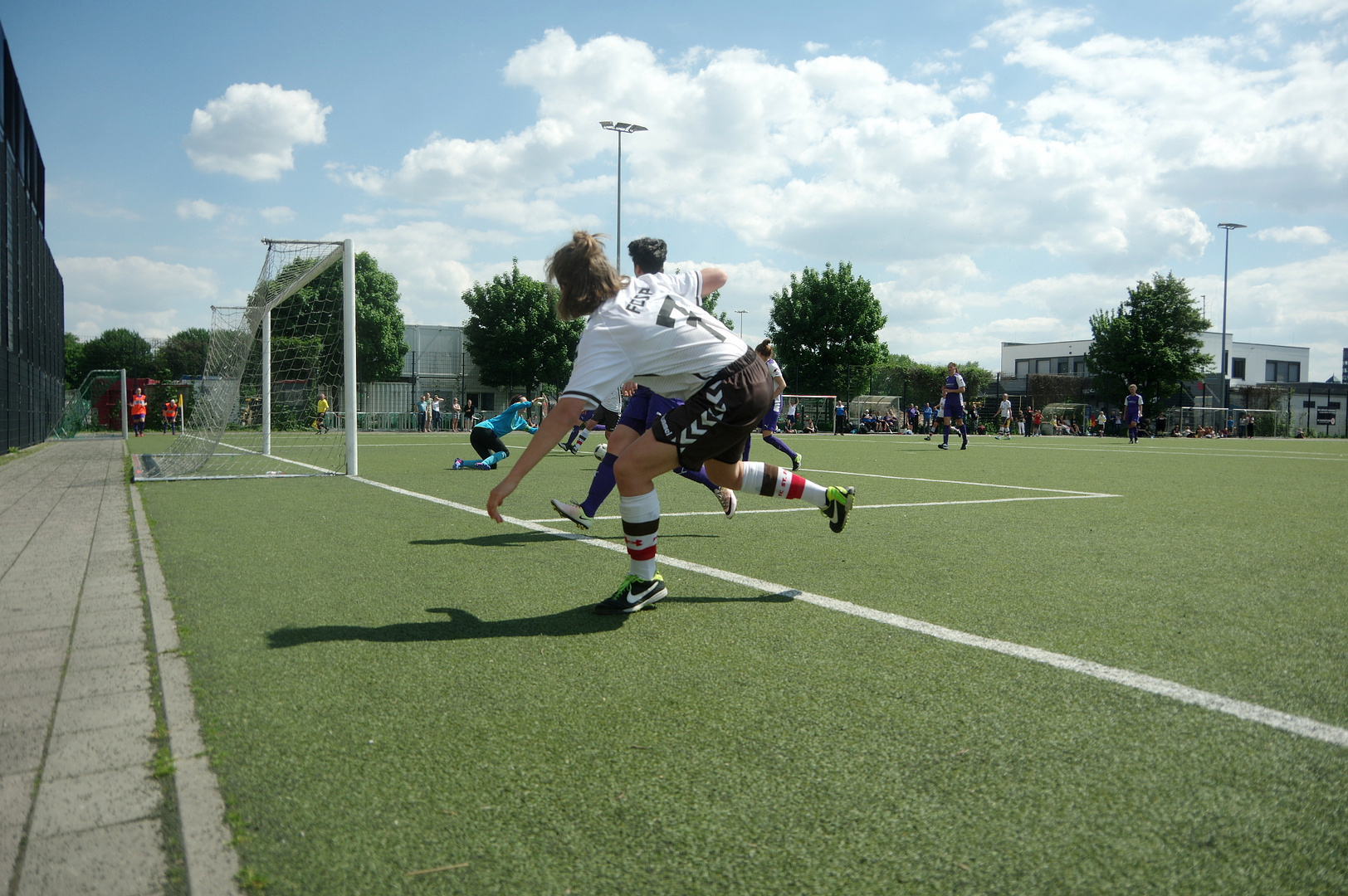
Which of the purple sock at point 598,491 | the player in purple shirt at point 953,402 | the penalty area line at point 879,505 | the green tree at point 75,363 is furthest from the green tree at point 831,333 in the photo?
the green tree at point 75,363

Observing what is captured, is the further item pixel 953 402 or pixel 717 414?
pixel 953 402

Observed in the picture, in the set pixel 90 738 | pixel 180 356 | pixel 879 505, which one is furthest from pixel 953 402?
pixel 180 356

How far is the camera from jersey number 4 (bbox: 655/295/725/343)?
142 inches

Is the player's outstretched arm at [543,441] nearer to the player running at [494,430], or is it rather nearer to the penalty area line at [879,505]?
the penalty area line at [879,505]

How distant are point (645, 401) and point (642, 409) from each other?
0.45 feet

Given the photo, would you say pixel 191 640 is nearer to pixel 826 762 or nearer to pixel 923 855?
pixel 826 762

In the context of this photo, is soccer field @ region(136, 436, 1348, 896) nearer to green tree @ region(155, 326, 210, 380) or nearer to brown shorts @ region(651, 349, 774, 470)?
brown shorts @ region(651, 349, 774, 470)

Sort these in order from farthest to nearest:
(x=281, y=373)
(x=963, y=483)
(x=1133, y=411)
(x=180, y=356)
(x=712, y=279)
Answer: (x=180, y=356), (x=1133, y=411), (x=281, y=373), (x=963, y=483), (x=712, y=279)

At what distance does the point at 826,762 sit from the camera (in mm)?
2158

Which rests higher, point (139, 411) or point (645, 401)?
point (645, 401)

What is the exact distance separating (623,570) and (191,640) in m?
2.14

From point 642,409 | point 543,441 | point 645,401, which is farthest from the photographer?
point 645,401

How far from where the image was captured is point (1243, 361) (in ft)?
251

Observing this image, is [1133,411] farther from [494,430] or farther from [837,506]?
[837,506]
